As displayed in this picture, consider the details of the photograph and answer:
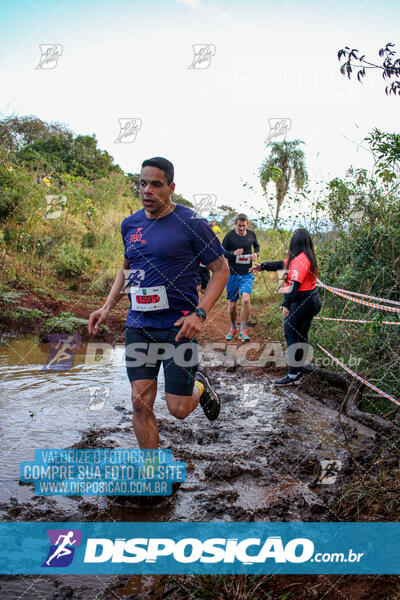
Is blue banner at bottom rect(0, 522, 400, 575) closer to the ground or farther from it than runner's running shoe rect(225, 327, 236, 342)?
closer to the ground

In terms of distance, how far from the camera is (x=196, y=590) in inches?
77.4

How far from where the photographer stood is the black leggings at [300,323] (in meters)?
5.62

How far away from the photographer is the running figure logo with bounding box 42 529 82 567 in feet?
7.53

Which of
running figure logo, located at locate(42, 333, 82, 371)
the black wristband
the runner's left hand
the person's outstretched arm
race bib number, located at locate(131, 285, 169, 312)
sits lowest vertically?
running figure logo, located at locate(42, 333, 82, 371)

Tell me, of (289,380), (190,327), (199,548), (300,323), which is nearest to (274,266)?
(300,323)

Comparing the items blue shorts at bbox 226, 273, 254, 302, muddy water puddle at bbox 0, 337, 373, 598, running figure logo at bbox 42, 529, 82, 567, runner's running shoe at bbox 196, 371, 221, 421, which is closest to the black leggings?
Result: muddy water puddle at bbox 0, 337, 373, 598

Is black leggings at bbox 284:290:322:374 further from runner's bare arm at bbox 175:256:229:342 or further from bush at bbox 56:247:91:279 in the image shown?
bush at bbox 56:247:91:279

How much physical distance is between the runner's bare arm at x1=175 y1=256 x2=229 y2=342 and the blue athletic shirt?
73 millimetres

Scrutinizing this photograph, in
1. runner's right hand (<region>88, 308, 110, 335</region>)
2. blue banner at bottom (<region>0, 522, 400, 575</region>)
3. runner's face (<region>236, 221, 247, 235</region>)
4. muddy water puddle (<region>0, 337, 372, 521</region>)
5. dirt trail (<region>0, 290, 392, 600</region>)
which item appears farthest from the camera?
runner's face (<region>236, 221, 247, 235</region>)

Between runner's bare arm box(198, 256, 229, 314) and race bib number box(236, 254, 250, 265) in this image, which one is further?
race bib number box(236, 254, 250, 265)

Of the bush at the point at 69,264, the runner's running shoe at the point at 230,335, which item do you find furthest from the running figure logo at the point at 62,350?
the bush at the point at 69,264

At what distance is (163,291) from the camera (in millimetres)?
3039

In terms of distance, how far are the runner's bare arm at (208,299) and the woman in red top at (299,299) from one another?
8.39ft

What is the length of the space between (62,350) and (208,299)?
479 cm
